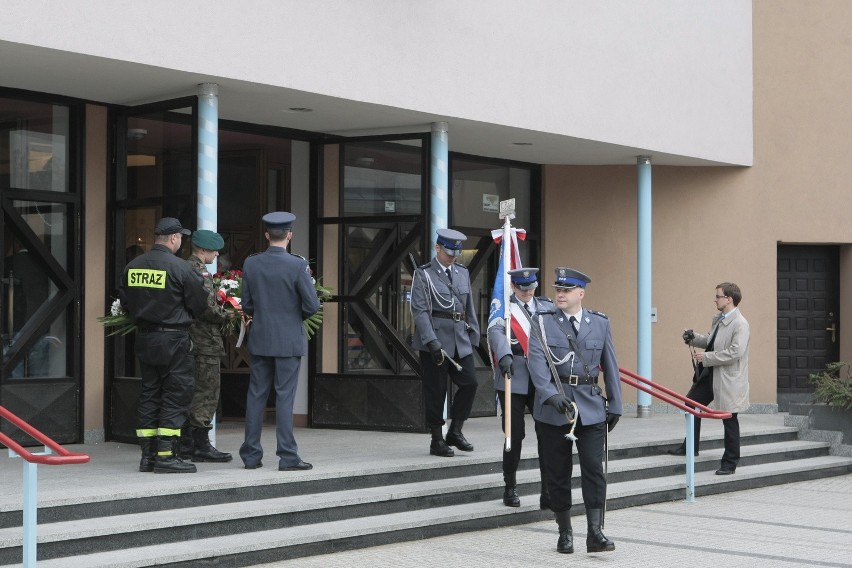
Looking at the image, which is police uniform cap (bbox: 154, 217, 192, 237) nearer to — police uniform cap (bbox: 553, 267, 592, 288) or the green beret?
the green beret

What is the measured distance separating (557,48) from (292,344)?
5409mm

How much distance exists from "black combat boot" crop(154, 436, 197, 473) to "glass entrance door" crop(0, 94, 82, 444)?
86.1 inches

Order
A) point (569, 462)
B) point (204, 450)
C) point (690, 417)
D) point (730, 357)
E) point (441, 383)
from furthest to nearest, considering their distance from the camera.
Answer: point (730, 357) < point (690, 417) < point (441, 383) < point (204, 450) < point (569, 462)

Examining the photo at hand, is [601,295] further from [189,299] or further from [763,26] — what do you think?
[189,299]

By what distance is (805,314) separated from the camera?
16125mm

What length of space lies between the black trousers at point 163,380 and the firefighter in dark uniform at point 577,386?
258 centimetres

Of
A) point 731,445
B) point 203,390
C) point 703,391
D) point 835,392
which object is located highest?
point 203,390

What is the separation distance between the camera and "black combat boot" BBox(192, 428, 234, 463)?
941 cm

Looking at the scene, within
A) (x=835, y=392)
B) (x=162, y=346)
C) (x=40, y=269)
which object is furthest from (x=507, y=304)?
(x=835, y=392)

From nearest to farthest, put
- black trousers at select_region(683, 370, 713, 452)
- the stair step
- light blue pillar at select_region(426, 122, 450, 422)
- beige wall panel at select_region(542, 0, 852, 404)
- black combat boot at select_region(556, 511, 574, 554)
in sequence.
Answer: the stair step, black combat boot at select_region(556, 511, 574, 554), black trousers at select_region(683, 370, 713, 452), light blue pillar at select_region(426, 122, 450, 422), beige wall panel at select_region(542, 0, 852, 404)

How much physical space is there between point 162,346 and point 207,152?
7.02ft

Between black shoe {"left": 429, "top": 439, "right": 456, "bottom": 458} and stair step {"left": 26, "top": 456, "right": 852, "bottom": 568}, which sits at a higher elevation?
black shoe {"left": 429, "top": 439, "right": 456, "bottom": 458}

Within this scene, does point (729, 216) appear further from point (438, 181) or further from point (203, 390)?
point (203, 390)

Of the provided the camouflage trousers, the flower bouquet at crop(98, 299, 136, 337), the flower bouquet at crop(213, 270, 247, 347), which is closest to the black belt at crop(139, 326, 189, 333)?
the camouflage trousers
